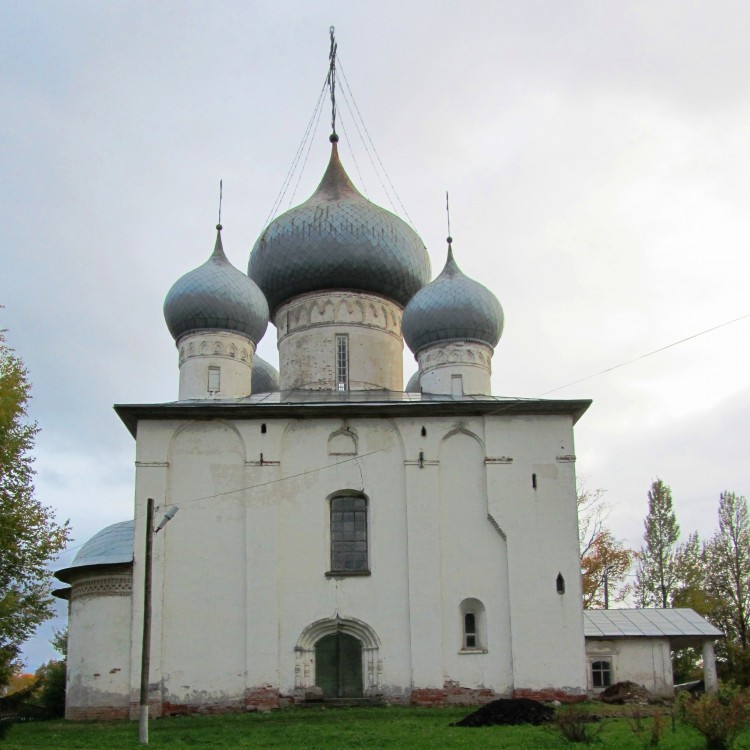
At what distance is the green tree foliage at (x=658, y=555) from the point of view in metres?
32.5

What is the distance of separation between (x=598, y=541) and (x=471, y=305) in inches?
472

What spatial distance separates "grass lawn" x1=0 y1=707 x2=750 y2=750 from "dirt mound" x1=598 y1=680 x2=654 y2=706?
306 cm

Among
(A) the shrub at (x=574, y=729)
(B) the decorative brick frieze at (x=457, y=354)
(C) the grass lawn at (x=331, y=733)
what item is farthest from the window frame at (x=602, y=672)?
(A) the shrub at (x=574, y=729)

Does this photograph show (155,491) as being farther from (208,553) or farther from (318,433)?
(318,433)

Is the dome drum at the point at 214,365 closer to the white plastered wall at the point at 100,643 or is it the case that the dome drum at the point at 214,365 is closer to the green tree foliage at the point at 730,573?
the white plastered wall at the point at 100,643

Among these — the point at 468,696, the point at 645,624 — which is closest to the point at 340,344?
the point at 468,696

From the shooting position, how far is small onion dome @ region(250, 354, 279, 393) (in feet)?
A: 80.9

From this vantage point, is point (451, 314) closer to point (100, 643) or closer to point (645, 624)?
point (645, 624)

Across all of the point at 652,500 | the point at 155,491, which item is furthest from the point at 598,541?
the point at 155,491

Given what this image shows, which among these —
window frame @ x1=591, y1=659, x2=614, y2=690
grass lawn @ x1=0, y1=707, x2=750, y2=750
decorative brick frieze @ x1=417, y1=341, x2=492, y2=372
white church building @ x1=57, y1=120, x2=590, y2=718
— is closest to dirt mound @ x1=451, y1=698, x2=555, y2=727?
grass lawn @ x1=0, y1=707, x2=750, y2=750

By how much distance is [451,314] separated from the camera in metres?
20.6

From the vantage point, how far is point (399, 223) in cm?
2272

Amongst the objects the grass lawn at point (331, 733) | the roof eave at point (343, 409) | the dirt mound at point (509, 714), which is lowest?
the grass lawn at point (331, 733)

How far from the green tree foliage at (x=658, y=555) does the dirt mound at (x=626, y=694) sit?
1386cm
